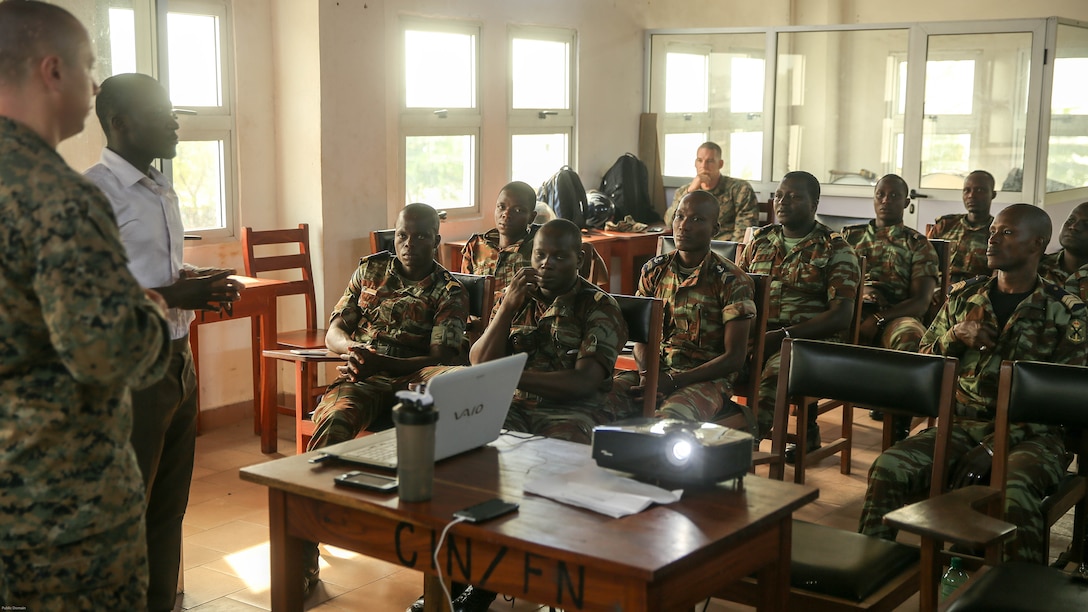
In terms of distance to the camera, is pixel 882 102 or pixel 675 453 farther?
pixel 882 102

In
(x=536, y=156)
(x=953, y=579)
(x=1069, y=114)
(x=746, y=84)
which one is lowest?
(x=953, y=579)

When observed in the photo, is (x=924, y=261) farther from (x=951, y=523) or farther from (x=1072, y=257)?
(x=951, y=523)

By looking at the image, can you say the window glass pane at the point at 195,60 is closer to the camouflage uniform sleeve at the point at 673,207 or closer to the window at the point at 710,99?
the camouflage uniform sleeve at the point at 673,207

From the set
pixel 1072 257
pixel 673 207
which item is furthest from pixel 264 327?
pixel 1072 257

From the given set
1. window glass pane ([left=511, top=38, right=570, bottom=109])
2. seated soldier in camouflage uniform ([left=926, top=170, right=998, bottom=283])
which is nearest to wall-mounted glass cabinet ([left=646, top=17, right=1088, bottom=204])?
window glass pane ([left=511, top=38, right=570, bottom=109])

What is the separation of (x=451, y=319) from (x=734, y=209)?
140 inches

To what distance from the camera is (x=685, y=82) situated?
808cm

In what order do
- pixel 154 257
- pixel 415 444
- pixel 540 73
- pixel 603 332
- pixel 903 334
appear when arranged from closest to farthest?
pixel 415 444
pixel 154 257
pixel 603 332
pixel 903 334
pixel 540 73

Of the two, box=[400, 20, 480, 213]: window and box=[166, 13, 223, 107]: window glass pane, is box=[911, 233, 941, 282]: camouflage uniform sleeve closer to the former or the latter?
box=[400, 20, 480, 213]: window

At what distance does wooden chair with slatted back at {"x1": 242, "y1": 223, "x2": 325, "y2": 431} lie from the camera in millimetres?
5137

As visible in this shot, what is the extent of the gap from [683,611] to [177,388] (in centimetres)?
136

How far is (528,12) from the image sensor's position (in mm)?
6848

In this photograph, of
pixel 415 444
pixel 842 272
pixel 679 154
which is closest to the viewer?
pixel 415 444

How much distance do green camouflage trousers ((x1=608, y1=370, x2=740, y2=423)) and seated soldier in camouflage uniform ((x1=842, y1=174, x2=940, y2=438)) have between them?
136 centimetres
